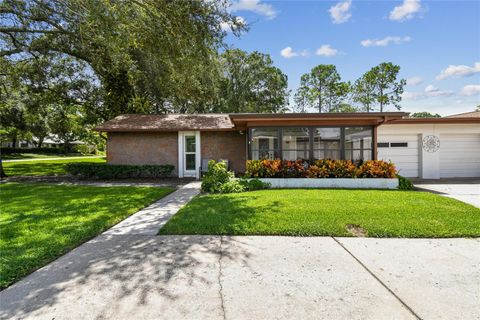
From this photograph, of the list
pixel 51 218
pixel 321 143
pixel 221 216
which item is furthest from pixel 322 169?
pixel 51 218

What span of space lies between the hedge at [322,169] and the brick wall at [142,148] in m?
5.33

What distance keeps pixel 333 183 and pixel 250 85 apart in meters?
21.5

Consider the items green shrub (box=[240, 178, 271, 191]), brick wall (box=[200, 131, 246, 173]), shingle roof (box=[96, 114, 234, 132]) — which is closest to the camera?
green shrub (box=[240, 178, 271, 191])

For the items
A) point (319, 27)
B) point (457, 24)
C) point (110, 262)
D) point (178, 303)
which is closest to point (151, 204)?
point (110, 262)

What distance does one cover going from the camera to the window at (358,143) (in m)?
10.9

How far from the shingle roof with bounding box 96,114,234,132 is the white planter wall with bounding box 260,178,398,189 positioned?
4.36 m

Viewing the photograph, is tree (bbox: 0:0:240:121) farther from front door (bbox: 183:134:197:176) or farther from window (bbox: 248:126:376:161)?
window (bbox: 248:126:376:161)

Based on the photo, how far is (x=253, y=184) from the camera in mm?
9914

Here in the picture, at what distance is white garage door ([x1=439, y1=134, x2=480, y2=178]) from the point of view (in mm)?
13250

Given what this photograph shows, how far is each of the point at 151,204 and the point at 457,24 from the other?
40.5 ft

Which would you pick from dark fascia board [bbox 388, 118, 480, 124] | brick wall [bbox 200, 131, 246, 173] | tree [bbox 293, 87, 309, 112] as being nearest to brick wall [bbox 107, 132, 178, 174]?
brick wall [bbox 200, 131, 246, 173]

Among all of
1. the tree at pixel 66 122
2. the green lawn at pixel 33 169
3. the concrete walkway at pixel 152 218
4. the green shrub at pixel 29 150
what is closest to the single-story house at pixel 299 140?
the concrete walkway at pixel 152 218

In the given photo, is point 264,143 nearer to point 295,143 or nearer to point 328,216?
point 295,143

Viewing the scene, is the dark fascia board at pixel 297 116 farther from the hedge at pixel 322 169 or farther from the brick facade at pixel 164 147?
the brick facade at pixel 164 147
